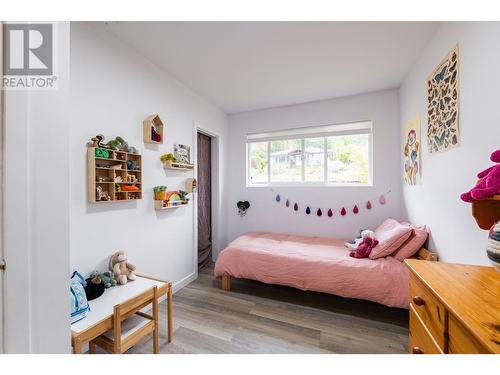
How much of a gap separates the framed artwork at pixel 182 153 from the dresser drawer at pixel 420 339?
7.75ft

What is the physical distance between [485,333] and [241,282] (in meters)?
2.40

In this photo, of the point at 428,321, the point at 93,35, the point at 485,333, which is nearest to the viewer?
the point at 485,333

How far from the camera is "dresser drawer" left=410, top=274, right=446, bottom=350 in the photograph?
0.74 meters

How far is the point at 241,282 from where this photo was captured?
105 inches

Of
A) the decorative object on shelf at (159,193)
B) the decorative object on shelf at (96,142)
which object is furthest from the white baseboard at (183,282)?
the decorative object on shelf at (96,142)

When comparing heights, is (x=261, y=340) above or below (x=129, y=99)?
below

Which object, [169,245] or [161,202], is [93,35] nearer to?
[161,202]

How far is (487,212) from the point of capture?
0.90 m

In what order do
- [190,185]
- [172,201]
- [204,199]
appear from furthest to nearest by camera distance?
1. [204,199]
2. [190,185]
3. [172,201]

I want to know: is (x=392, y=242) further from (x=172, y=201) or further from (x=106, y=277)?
(x=106, y=277)

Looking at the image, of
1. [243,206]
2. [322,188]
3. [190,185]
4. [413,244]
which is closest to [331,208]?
[322,188]

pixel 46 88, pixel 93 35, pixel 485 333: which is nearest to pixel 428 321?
pixel 485 333

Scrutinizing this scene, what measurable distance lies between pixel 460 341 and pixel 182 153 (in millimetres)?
2536

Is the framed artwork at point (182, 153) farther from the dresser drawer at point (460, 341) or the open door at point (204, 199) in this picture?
the dresser drawer at point (460, 341)
